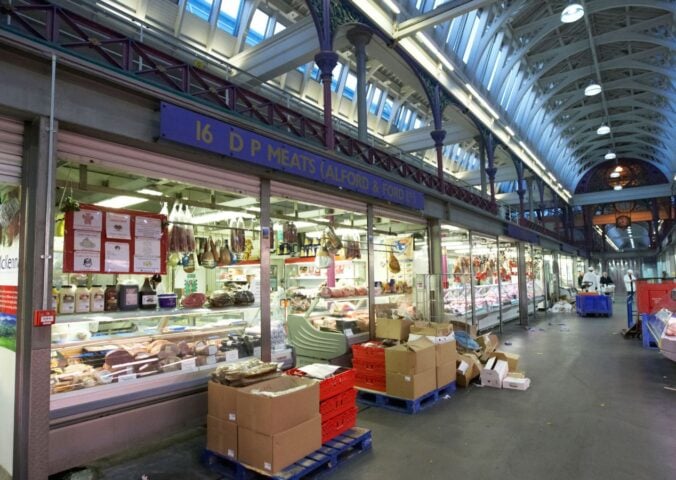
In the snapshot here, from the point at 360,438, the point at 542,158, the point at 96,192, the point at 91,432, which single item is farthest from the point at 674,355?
the point at 542,158

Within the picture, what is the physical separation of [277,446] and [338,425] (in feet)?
3.25

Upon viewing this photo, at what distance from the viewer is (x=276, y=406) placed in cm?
347

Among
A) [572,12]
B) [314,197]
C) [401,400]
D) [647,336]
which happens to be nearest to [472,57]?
[572,12]

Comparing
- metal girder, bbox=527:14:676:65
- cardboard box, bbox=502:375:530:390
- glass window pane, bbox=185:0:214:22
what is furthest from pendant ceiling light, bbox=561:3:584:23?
cardboard box, bbox=502:375:530:390

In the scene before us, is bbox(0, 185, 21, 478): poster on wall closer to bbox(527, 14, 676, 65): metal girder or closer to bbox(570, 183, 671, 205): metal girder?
bbox(527, 14, 676, 65): metal girder

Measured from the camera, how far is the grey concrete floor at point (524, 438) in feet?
12.4

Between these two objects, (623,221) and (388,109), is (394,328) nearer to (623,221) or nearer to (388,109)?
(388,109)

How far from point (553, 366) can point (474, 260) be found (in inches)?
201

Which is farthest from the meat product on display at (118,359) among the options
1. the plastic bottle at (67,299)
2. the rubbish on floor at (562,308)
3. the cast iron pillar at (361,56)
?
the rubbish on floor at (562,308)

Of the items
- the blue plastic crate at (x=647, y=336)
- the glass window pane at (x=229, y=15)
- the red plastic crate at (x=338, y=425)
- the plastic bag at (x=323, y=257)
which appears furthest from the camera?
the glass window pane at (x=229, y=15)

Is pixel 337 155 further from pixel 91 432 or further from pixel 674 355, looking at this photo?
pixel 674 355

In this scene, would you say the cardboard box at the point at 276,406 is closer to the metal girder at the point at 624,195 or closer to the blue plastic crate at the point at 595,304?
the blue plastic crate at the point at 595,304

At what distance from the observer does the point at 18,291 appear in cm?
357

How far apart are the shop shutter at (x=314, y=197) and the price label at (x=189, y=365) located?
2385 millimetres
